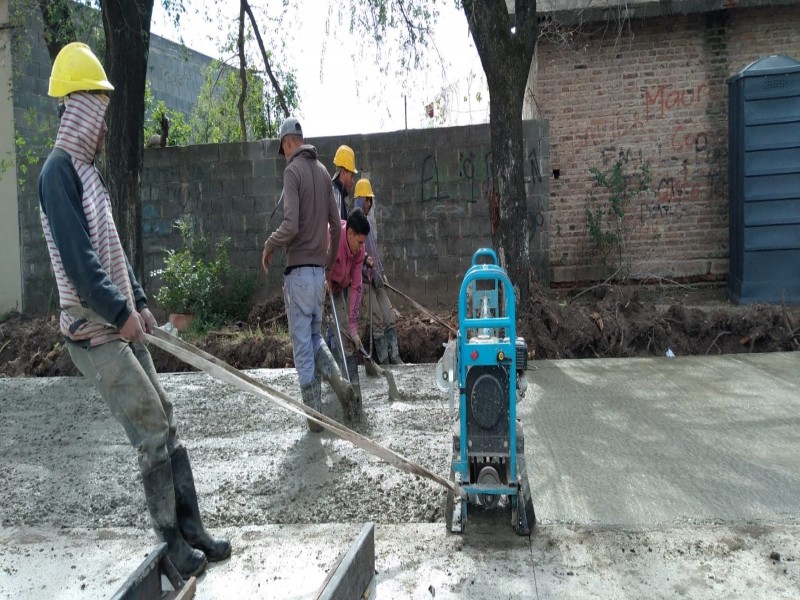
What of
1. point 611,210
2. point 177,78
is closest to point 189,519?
point 611,210

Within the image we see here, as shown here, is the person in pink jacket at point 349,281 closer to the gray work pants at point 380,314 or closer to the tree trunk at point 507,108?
the gray work pants at point 380,314

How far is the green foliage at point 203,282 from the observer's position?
33.1 feet

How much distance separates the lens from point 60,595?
3.08m

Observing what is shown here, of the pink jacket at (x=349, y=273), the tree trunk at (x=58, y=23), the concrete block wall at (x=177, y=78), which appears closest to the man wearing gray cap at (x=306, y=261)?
the pink jacket at (x=349, y=273)

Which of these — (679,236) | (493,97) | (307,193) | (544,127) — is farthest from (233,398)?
(679,236)

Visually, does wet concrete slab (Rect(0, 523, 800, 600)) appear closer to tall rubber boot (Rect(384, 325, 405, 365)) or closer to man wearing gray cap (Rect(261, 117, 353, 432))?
man wearing gray cap (Rect(261, 117, 353, 432))

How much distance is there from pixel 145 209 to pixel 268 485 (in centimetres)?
811

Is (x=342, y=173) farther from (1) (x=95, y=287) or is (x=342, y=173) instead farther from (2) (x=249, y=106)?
(2) (x=249, y=106)

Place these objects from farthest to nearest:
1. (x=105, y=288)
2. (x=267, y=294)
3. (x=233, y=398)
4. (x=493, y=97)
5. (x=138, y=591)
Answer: (x=267, y=294) < (x=493, y=97) < (x=233, y=398) < (x=105, y=288) < (x=138, y=591)

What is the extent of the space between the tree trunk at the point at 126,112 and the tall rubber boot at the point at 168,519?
5.66 metres

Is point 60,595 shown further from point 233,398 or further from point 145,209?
point 145,209

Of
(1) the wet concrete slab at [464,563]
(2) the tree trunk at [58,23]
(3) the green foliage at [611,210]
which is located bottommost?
(1) the wet concrete slab at [464,563]

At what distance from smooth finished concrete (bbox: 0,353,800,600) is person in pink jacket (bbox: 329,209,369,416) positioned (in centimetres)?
197

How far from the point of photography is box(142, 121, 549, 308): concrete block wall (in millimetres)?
10508
